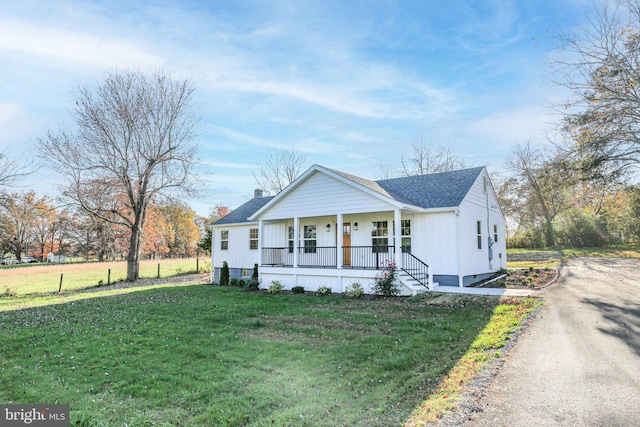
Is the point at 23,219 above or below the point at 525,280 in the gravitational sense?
above

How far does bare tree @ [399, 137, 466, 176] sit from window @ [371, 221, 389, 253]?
22.1 meters

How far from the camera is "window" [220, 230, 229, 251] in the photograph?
808 inches

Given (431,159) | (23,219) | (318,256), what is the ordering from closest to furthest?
1. (318,256)
2. (431,159)
3. (23,219)

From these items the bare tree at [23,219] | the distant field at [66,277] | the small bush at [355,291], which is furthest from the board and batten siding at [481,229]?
the bare tree at [23,219]

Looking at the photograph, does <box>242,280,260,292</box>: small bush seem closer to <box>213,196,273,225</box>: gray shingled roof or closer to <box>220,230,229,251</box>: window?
<box>213,196,273,225</box>: gray shingled roof

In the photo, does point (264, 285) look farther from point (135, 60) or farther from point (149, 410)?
point (135, 60)

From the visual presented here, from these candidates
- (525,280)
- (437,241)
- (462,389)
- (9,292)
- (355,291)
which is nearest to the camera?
(462,389)

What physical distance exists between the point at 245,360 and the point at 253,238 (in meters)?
13.4

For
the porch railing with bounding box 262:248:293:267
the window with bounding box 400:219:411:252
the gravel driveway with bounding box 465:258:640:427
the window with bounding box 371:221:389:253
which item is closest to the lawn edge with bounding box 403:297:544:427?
the gravel driveway with bounding box 465:258:640:427

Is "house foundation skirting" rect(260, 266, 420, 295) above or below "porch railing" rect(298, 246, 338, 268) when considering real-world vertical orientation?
below

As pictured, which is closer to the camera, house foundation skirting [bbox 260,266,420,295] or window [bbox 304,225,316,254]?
house foundation skirting [bbox 260,266,420,295]

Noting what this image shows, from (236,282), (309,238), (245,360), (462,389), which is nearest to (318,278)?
(309,238)

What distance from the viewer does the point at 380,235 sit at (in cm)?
1461

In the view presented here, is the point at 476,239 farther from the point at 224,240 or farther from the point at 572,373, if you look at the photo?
the point at 224,240
